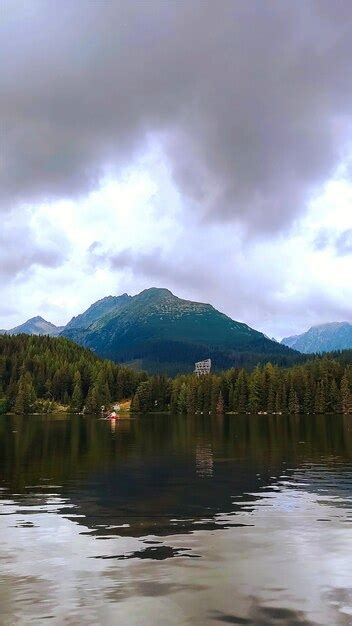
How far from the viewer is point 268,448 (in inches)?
3226

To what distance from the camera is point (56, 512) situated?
115 ft

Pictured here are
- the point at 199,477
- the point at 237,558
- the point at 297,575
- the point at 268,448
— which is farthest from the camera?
the point at 268,448

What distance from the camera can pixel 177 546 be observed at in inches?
1015

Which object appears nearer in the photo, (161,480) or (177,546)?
(177,546)

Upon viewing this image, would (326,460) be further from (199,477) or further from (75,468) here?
(75,468)

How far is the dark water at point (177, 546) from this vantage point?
18.0 metres

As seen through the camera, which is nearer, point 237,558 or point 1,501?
point 237,558

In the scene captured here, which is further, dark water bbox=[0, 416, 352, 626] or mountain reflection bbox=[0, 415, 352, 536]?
mountain reflection bbox=[0, 415, 352, 536]

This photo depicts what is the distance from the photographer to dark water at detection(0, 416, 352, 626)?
18031 mm

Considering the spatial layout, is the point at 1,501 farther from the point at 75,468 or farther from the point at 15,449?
the point at 15,449

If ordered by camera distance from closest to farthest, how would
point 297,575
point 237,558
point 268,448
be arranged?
point 297,575, point 237,558, point 268,448

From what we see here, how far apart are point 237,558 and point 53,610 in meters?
9.31

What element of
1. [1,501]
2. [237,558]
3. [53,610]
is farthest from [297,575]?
[1,501]

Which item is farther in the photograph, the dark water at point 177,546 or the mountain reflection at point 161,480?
the mountain reflection at point 161,480
